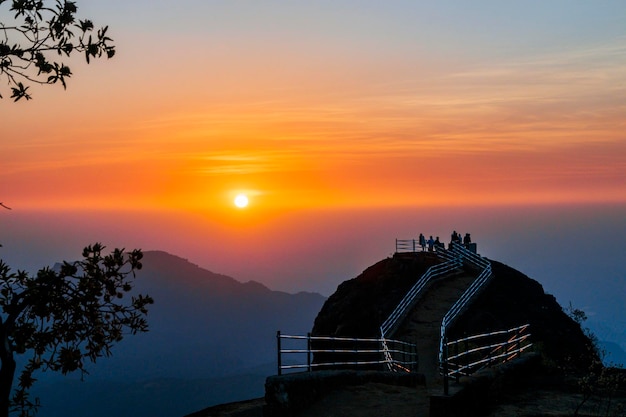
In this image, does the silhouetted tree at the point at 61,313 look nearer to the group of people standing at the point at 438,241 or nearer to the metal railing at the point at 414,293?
the metal railing at the point at 414,293

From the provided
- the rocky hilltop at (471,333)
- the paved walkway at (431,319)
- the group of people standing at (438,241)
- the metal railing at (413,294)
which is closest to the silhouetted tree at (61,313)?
the rocky hilltop at (471,333)

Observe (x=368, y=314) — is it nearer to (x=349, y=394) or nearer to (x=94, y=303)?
(x=349, y=394)

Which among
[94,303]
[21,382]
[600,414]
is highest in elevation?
[94,303]

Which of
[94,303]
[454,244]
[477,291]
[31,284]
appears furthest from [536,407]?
[454,244]

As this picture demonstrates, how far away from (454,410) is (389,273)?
27699 mm

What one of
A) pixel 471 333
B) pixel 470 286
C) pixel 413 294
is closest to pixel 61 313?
pixel 471 333

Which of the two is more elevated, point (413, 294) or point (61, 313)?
point (413, 294)

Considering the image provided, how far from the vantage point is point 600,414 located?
1598 cm

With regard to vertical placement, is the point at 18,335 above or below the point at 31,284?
below

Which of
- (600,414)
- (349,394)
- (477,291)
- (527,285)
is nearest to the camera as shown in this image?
(600,414)

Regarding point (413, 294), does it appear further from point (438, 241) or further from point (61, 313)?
point (61, 313)

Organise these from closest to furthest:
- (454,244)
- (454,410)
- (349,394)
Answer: (454,410) → (349,394) → (454,244)

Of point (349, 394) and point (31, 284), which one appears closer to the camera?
point (31, 284)

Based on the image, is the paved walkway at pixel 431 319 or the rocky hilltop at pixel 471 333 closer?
the rocky hilltop at pixel 471 333
